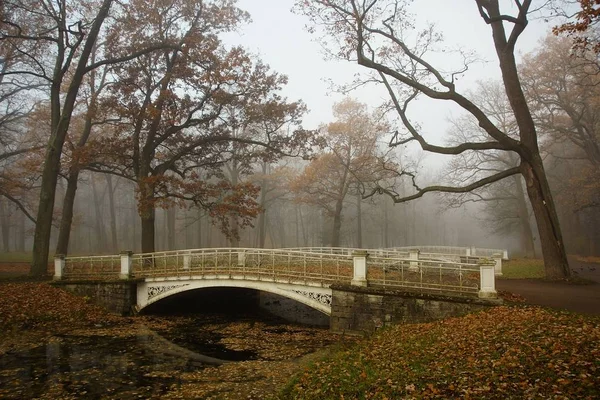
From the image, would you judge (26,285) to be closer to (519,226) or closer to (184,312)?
(184,312)

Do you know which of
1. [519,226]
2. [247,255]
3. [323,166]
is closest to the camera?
[247,255]

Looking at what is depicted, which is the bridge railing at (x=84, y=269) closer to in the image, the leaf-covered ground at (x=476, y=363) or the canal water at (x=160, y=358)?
the canal water at (x=160, y=358)

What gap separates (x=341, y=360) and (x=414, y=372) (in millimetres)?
2191

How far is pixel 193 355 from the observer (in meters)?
10.9

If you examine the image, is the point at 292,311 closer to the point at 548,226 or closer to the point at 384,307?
the point at 384,307

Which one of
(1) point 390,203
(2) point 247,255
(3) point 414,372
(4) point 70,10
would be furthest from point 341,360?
(1) point 390,203

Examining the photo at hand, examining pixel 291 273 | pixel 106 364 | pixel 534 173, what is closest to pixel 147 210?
pixel 291 273

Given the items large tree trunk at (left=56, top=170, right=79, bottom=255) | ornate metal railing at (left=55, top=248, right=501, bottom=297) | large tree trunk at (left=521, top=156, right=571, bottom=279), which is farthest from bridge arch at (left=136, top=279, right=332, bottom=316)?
large tree trunk at (left=521, top=156, right=571, bottom=279)

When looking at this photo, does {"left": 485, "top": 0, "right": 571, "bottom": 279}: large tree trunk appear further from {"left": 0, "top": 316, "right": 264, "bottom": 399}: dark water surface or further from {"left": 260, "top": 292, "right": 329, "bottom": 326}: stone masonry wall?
{"left": 0, "top": 316, "right": 264, "bottom": 399}: dark water surface

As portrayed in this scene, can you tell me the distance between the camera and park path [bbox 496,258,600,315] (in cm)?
976

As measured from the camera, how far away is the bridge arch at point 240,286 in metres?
12.5

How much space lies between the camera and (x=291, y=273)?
1341cm

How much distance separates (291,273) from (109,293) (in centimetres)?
798

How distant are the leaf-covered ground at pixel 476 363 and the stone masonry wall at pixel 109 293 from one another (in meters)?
10.0
